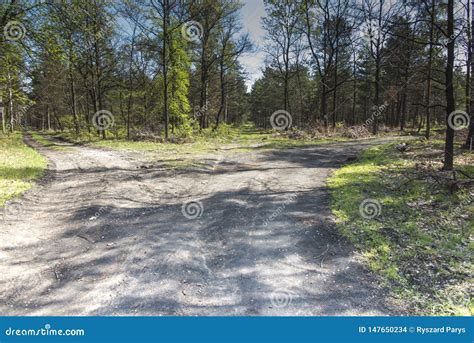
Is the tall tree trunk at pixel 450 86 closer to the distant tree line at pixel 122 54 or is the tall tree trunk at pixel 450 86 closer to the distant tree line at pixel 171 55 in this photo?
the distant tree line at pixel 171 55

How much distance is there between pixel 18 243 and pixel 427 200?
910cm

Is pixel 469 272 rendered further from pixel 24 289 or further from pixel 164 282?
pixel 24 289

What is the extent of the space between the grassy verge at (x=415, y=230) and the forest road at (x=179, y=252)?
400mm

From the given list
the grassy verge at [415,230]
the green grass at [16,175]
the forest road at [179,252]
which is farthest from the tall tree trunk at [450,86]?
the green grass at [16,175]

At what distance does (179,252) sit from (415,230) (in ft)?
15.5

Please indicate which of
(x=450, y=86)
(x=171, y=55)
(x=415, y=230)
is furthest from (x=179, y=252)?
(x=171, y=55)

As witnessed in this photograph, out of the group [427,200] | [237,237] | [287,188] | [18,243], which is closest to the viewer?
[18,243]

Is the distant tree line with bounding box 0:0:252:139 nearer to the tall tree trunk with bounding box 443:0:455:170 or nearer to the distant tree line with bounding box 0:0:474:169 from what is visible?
the distant tree line with bounding box 0:0:474:169

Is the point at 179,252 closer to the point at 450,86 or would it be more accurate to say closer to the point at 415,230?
the point at 415,230

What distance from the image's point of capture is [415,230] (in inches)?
240

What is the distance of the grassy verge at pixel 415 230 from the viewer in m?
4.26
